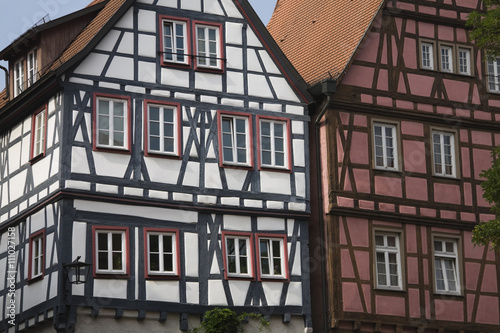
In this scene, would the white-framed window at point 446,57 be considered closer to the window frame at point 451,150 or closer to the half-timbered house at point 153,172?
the window frame at point 451,150

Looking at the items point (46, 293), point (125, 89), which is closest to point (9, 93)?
point (125, 89)

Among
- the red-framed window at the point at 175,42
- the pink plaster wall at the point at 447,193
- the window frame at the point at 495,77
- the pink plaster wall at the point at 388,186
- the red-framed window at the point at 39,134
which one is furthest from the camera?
the window frame at the point at 495,77

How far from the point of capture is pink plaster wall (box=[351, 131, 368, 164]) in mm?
32406

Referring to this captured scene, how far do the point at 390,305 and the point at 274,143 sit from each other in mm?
4958

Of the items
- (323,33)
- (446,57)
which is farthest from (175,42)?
(446,57)

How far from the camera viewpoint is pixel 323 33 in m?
35.8

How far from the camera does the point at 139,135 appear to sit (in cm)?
3011

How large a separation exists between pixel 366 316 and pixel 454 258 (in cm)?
330

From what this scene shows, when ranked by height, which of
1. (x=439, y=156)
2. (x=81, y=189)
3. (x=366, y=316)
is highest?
(x=439, y=156)

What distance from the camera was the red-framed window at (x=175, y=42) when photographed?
3114 cm

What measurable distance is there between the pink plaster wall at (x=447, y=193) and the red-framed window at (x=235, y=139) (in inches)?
205

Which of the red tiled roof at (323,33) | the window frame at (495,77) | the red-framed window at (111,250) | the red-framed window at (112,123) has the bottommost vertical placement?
the red-framed window at (111,250)

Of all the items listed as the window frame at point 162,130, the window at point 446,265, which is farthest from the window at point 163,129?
the window at point 446,265

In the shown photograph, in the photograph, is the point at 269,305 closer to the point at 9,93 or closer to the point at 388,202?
the point at 388,202
